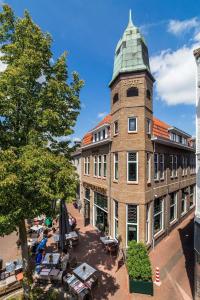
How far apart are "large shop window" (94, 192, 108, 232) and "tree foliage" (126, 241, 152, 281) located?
19.4 feet

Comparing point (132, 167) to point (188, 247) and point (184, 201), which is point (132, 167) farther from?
point (184, 201)

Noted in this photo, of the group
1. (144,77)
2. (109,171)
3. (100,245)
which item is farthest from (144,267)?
(144,77)

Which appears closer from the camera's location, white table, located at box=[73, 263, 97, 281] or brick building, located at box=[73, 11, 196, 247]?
white table, located at box=[73, 263, 97, 281]

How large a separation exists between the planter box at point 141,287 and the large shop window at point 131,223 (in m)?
3.82

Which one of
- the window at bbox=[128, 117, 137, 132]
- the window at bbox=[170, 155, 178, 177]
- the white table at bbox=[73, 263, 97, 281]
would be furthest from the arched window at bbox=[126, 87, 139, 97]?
the white table at bbox=[73, 263, 97, 281]

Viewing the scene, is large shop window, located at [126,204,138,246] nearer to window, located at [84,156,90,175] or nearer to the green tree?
the green tree

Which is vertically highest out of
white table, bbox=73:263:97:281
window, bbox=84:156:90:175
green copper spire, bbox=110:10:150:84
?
green copper spire, bbox=110:10:150:84

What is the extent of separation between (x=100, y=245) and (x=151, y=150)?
345 inches

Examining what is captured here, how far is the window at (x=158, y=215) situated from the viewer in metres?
15.6

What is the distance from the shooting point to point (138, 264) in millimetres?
10156

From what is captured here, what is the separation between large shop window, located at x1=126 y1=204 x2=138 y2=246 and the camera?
44.3 feet

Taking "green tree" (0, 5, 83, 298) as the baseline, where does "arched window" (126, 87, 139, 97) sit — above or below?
above

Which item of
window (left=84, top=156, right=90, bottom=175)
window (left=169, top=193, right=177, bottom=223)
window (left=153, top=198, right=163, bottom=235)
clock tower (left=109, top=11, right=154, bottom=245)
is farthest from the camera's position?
window (left=84, top=156, right=90, bottom=175)

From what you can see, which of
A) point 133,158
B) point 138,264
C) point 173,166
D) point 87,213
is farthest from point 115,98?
point 87,213
